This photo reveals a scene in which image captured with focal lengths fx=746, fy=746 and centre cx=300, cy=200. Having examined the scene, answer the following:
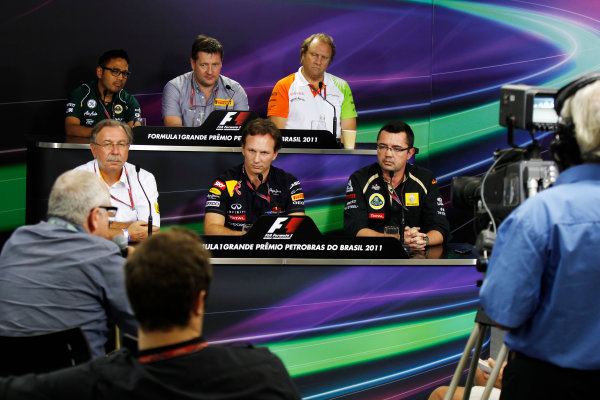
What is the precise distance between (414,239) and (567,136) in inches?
79.8

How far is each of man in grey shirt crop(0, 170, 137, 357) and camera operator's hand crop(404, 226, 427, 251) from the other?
1765 millimetres

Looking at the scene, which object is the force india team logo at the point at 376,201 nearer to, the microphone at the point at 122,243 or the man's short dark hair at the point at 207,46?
the man's short dark hair at the point at 207,46

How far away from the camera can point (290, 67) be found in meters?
6.32

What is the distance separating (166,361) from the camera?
4.72 ft

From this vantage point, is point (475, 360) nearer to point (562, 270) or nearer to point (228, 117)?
point (562, 270)

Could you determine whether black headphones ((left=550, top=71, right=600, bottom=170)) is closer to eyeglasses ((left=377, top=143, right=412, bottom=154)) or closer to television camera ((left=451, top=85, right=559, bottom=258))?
television camera ((left=451, top=85, right=559, bottom=258))

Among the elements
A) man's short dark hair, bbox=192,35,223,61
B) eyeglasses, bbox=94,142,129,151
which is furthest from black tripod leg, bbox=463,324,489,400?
man's short dark hair, bbox=192,35,223,61

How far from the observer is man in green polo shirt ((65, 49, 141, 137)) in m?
5.19

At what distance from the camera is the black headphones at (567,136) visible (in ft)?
5.82

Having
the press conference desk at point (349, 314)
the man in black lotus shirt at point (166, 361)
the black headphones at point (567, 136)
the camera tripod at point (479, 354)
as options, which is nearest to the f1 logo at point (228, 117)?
the press conference desk at point (349, 314)

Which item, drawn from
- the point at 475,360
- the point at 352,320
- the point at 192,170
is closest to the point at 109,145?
the point at 192,170

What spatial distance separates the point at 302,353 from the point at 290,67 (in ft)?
11.8

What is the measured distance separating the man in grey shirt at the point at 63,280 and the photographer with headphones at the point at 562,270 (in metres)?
1.17

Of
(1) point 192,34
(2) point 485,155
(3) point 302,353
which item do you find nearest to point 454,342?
(3) point 302,353
